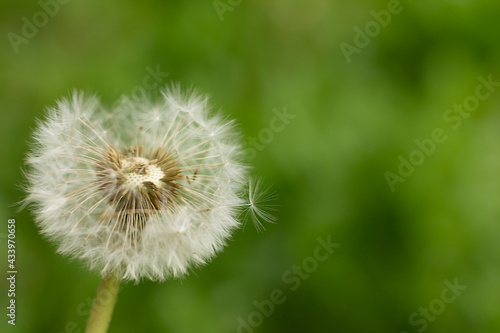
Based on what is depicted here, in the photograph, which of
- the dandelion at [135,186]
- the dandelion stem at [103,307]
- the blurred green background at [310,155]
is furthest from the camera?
the blurred green background at [310,155]

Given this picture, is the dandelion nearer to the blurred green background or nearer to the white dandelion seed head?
the white dandelion seed head

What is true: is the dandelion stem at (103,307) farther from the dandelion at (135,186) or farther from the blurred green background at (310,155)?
the blurred green background at (310,155)

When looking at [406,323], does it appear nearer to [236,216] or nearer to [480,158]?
[480,158]

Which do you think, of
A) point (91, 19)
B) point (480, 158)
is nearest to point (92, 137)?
point (91, 19)

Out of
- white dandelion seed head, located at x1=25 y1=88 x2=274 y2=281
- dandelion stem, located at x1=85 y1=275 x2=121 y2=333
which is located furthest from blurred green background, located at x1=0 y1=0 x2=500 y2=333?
dandelion stem, located at x1=85 y1=275 x2=121 y2=333

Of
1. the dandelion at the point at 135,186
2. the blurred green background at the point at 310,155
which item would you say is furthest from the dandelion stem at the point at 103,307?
the blurred green background at the point at 310,155

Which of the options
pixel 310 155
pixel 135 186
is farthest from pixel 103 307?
pixel 310 155
